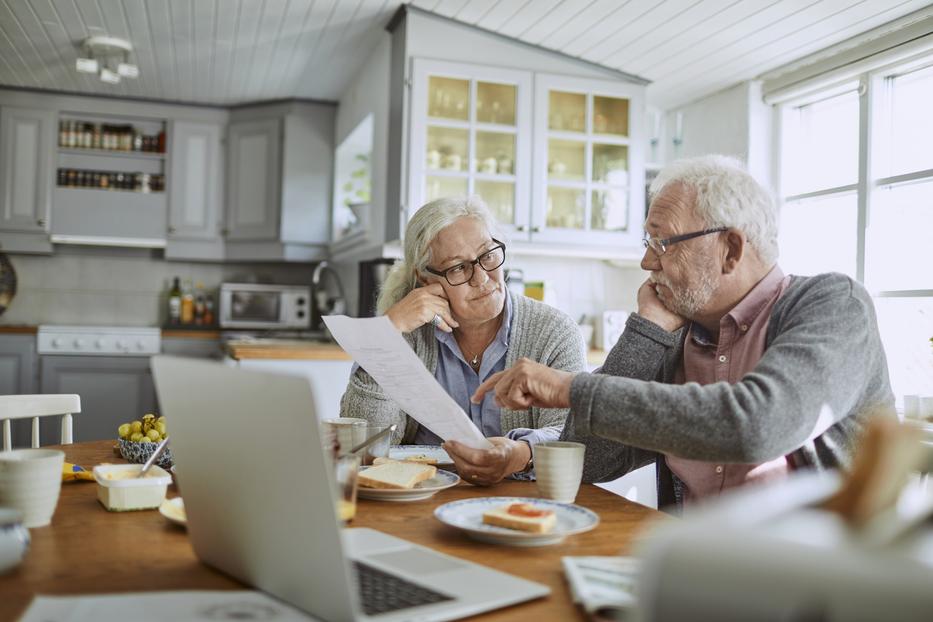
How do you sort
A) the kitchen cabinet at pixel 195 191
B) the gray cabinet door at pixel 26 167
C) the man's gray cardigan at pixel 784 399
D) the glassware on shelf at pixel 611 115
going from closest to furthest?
the man's gray cardigan at pixel 784 399, the glassware on shelf at pixel 611 115, the gray cabinet door at pixel 26 167, the kitchen cabinet at pixel 195 191

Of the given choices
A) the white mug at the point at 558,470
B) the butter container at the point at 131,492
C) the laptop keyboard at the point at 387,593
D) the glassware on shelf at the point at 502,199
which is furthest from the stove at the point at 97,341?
the laptop keyboard at the point at 387,593

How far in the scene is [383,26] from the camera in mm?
→ 3604

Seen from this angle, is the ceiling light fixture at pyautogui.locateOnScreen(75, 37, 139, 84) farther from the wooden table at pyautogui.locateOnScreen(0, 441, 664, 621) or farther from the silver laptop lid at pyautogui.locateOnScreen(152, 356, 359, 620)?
the silver laptop lid at pyautogui.locateOnScreen(152, 356, 359, 620)

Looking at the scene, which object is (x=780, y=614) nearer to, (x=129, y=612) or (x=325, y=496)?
(x=325, y=496)

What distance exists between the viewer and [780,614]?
0.34m

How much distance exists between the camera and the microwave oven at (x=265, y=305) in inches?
198

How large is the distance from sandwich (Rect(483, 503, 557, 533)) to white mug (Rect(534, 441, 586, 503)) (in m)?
0.15

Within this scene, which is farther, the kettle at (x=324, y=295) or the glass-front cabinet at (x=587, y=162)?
the kettle at (x=324, y=295)

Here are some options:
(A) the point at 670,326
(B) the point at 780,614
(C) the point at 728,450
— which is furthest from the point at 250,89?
(B) the point at 780,614

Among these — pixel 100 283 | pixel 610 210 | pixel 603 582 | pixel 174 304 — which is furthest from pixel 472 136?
pixel 100 283

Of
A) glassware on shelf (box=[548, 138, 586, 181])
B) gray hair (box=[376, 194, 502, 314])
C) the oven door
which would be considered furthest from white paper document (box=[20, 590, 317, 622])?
the oven door

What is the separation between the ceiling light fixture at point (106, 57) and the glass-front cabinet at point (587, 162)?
2035 mm

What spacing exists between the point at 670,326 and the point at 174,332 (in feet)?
13.0

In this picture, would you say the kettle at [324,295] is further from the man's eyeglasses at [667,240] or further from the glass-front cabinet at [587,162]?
the man's eyeglasses at [667,240]
